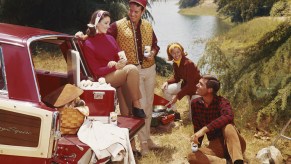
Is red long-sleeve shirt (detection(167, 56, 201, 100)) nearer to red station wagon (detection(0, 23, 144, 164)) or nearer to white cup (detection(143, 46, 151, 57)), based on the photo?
white cup (detection(143, 46, 151, 57))

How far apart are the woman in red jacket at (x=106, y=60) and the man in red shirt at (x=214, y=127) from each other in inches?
27.8

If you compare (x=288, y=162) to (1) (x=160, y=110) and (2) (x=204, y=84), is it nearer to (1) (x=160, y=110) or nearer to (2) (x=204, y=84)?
(2) (x=204, y=84)

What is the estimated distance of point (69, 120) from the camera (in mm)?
3684

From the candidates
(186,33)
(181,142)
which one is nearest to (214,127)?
(181,142)

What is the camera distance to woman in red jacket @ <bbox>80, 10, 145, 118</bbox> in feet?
15.1

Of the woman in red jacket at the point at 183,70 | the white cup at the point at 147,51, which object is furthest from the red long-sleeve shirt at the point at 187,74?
the white cup at the point at 147,51

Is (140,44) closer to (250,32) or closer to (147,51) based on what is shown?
(147,51)

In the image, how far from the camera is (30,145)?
123 inches

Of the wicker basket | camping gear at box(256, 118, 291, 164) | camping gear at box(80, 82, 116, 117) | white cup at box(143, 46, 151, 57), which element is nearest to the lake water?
white cup at box(143, 46, 151, 57)

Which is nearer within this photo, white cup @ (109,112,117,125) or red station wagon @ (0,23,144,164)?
red station wagon @ (0,23,144,164)

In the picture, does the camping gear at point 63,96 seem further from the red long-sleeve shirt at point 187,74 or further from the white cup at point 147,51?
the red long-sleeve shirt at point 187,74

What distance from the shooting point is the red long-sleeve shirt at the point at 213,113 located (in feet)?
13.9

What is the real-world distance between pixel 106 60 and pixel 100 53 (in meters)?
0.12

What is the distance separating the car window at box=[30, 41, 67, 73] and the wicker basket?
620cm
